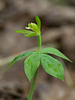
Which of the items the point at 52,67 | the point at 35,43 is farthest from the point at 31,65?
the point at 35,43

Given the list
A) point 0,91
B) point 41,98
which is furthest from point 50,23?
point 0,91

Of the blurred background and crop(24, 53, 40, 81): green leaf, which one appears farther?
the blurred background

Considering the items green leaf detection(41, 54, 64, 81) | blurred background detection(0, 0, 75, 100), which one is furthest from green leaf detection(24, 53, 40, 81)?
blurred background detection(0, 0, 75, 100)

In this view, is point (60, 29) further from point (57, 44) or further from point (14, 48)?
point (14, 48)

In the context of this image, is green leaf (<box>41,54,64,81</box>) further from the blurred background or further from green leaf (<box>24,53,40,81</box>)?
the blurred background

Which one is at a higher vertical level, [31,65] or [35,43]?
[31,65]

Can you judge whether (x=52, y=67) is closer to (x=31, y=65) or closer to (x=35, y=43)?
(x=31, y=65)
